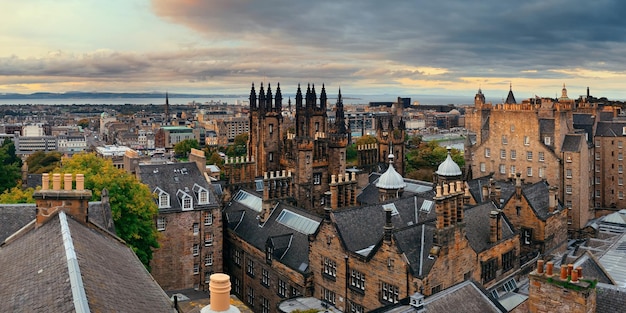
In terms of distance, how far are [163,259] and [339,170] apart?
20.0 meters

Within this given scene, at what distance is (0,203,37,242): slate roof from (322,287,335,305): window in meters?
20.6

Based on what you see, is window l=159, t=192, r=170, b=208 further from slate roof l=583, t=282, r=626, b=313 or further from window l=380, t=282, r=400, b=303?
slate roof l=583, t=282, r=626, b=313

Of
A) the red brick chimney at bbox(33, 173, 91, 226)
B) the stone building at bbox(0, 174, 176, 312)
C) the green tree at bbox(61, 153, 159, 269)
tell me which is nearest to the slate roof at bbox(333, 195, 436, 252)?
the green tree at bbox(61, 153, 159, 269)

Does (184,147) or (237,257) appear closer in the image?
(237,257)

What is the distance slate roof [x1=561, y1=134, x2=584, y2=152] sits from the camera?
64812 millimetres

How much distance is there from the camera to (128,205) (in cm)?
4100

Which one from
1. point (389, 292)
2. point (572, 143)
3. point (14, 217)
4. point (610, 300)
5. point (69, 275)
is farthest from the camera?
point (572, 143)

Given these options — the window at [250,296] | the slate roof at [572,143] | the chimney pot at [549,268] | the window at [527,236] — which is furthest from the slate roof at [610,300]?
the slate roof at [572,143]

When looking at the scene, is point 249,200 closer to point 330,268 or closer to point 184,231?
point 184,231

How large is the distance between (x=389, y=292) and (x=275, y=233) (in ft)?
48.1

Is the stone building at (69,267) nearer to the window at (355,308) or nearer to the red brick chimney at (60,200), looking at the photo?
the red brick chimney at (60,200)

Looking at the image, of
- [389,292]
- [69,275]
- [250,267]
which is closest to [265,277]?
[250,267]

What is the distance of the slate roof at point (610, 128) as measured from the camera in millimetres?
74812

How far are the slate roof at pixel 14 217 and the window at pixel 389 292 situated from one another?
20.5m
